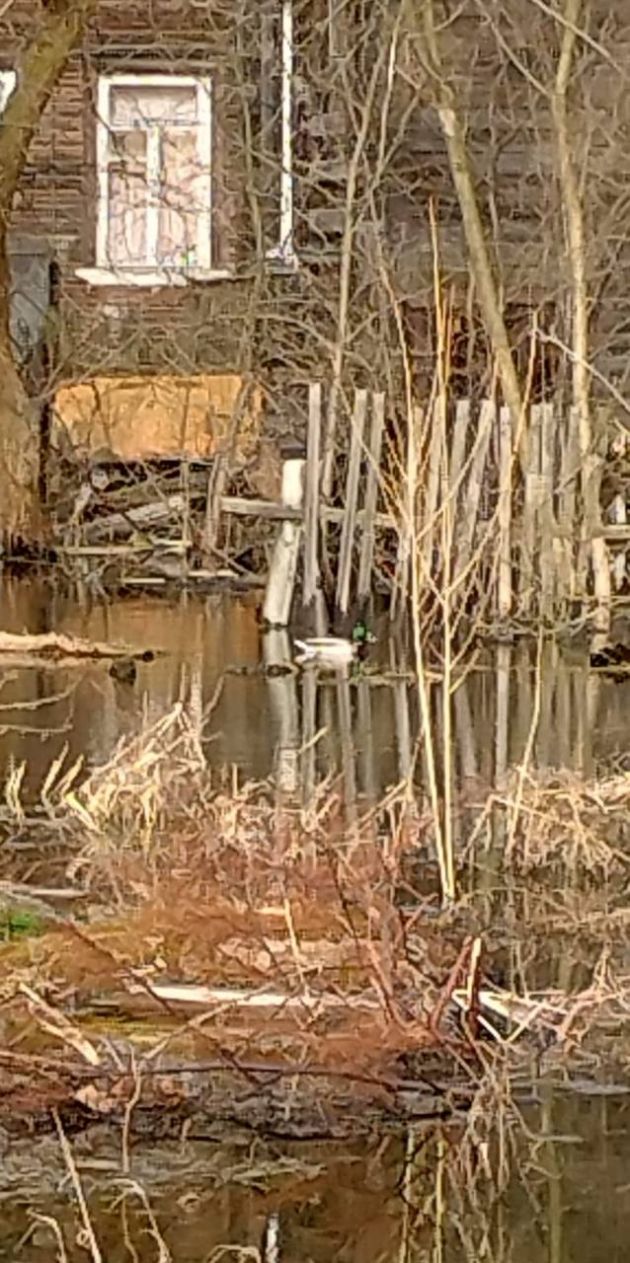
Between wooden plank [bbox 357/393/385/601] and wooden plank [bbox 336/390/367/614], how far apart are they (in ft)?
0.28

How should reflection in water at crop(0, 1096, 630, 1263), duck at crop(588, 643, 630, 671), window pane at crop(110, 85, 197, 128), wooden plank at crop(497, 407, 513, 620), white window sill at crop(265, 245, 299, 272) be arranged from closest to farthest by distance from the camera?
reflection in water at crop(0, 1096, 630, 1263) < duck at crop(588, 643, 630, 671) < wooden plank at crop(497, 407, 513, 620) < white window sill at crop(265, 245, 299, 272) < window pane at crop(110, 85, 197, 128)

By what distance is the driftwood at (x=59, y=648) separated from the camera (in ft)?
48.3

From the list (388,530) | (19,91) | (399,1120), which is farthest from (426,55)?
(399,1120)

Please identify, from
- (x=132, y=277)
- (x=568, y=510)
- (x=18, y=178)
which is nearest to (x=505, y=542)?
(x=568, y=510)

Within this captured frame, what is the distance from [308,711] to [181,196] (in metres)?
13.1

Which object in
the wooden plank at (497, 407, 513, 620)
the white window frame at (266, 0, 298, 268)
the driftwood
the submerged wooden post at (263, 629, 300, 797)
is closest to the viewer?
the submerged wooden post at (263, 629, 300, 797)

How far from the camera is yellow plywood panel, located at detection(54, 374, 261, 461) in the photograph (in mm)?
22109

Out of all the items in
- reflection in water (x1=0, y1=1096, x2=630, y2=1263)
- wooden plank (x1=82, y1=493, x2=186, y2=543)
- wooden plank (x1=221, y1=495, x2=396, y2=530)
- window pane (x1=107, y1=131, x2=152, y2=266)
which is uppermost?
window pane (x1=107, y1=131, x2=152, y2=266)

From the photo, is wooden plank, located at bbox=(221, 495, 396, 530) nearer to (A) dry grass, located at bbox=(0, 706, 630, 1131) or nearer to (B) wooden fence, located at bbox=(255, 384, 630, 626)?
(B) wooden fence, located at bbox=(255, 384, 630, 626)

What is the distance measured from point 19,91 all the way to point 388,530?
5.41 metres

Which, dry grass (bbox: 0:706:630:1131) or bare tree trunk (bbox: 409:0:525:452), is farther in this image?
bare tree trunk (bbox: 409:0:525:452)

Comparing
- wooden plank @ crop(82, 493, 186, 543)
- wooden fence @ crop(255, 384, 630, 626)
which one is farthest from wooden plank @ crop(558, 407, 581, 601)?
wooden plank @ crop(82, 493, 186, 543)

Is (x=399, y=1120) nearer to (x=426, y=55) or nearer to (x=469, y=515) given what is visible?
(x=469, y=515)

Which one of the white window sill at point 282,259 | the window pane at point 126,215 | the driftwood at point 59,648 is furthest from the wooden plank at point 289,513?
the window pane at point 126,215
